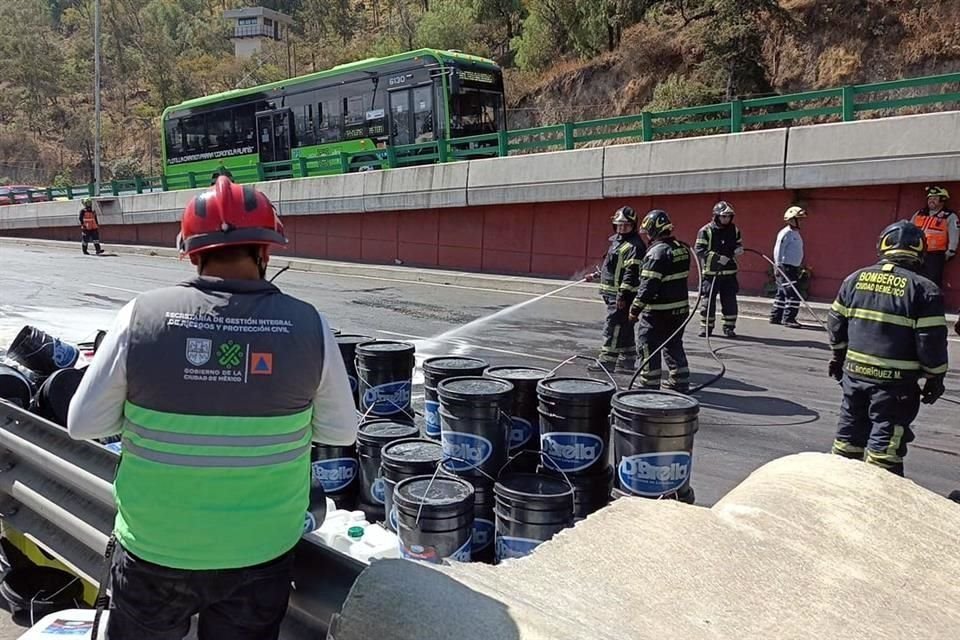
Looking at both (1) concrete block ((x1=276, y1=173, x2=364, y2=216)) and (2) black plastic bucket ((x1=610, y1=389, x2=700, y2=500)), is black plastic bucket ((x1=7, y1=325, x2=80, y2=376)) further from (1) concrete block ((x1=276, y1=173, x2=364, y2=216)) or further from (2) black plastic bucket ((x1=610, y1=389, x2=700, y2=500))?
(1) concrete block ((x1=276, y1=173, x2=364, y2=216))

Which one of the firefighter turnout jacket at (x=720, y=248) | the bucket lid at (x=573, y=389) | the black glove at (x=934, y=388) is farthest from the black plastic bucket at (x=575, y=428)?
the firefighter turnout jacket at (x=720, y=248)

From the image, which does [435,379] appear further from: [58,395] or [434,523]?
[58,395]

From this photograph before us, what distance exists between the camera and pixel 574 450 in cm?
380

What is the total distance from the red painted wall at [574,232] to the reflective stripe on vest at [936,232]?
110cm

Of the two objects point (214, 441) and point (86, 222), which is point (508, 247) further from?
point (214, 441)

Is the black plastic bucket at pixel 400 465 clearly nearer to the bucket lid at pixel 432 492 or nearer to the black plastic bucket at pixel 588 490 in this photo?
the bucket lid at pixel 432 492

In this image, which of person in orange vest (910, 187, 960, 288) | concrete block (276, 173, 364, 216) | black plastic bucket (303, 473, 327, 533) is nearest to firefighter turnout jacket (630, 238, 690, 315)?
black plastic bucket (303, 473, 327, 533)

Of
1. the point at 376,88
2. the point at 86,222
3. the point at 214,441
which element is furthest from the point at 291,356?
the point at 86,222

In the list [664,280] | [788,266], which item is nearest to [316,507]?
[664,280]

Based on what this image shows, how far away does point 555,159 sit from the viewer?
54.3ft

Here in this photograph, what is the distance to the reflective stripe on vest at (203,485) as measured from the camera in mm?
2072

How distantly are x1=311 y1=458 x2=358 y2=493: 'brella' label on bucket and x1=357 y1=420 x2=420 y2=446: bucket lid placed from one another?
0.58 feet

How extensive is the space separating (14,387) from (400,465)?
2762 mm

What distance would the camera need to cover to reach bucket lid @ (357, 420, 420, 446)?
416 centimetres
